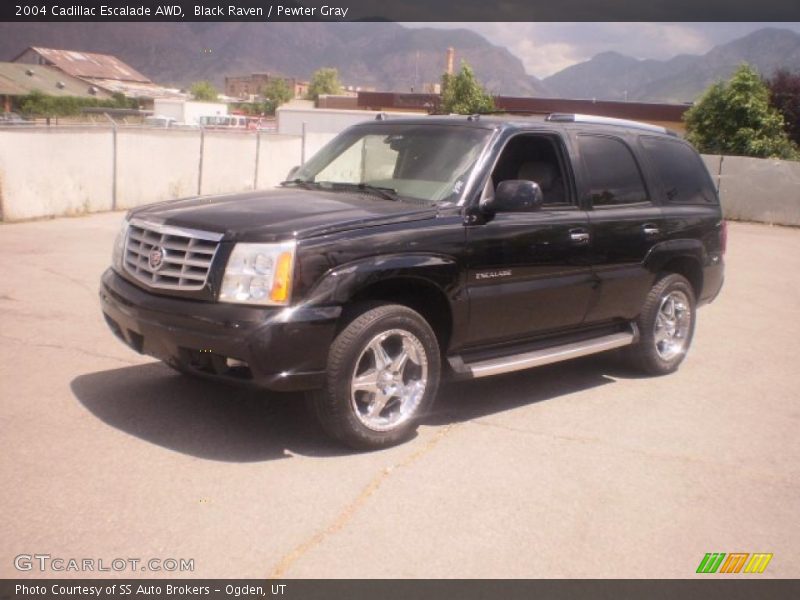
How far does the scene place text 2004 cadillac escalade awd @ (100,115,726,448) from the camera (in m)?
4.59

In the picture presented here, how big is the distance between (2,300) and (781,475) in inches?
271

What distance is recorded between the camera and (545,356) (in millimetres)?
5805

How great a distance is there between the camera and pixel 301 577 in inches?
138

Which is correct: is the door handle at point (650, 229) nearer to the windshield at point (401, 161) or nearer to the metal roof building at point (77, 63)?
the windshield at point (401, 161)

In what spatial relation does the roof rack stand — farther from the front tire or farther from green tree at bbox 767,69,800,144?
green tree at bbox 767,69,800,144

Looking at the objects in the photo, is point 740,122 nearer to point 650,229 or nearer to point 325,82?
point 650,229

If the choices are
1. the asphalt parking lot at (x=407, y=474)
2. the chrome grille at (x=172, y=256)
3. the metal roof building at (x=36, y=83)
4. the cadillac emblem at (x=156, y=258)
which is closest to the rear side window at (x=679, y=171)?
the asphalt parking lot at (x=407, y=474)

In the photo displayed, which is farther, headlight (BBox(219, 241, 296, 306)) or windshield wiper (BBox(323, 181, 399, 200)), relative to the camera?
windshield wiper (BBox(323, 181, 399, 200))

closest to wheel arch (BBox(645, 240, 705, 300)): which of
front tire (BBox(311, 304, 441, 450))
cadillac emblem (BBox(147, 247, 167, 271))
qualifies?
front tire (BBox(311, 304, 441, 450))

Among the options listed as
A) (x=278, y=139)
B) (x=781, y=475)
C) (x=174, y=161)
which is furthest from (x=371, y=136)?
(x=278, y=139)

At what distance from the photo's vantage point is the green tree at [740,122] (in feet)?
86.9

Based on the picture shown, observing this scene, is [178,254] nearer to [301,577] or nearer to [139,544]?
[139,544]
